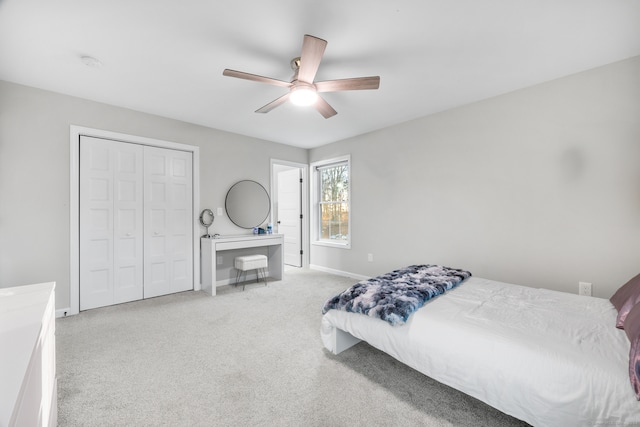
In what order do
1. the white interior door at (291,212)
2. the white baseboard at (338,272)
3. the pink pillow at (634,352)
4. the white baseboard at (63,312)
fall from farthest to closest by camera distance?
1. the white interior door at (291,212)
2. the white baseboard at (338,272)
3. the white baseboard at (63,312)
4. the pink pillow at (634,352)

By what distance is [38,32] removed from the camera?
6.77 feet

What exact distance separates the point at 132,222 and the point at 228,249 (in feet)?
4.10

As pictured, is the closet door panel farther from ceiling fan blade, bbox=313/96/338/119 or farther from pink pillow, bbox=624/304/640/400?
pink pillow, bbox=624/304/640/400

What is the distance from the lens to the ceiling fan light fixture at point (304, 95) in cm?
A: 232

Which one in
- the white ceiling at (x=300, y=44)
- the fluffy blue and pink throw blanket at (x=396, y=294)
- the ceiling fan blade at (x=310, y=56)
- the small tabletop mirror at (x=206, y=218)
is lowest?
the fluffy blue and pink throw blanket at (x=396, y=294)

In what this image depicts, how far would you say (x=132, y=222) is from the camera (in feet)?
11.7

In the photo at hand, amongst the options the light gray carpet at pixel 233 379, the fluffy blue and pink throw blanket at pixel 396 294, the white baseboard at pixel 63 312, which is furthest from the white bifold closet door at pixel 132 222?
the fluffy blue and pink throw blanket at pixel 396 294

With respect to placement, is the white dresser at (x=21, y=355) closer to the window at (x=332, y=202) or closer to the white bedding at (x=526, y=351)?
the white bedding at (x=526, y=351)

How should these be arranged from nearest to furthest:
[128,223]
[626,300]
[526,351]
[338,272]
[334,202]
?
[526,351] < [626,300] < [128,223] < [338,272] < [334,202]

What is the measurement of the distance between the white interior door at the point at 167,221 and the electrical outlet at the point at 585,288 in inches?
179

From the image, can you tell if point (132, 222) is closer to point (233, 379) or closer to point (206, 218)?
point (206, 218)

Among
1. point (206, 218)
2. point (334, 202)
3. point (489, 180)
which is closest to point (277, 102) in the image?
point (206, 218)

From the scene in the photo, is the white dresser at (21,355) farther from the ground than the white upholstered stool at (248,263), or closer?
farther from the ground

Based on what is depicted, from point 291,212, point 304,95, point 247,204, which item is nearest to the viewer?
point 304,95
